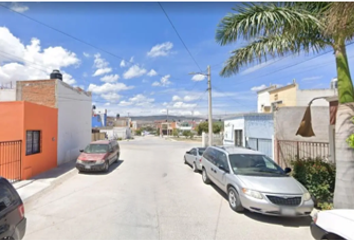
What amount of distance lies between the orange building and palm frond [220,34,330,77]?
29.7 feet

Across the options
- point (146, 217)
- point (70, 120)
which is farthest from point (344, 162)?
point (70, 120)

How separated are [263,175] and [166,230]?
3059mm

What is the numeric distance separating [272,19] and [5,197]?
667cm

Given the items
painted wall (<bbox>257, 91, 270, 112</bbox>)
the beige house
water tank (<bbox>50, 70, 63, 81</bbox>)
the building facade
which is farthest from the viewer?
painted wall (<bbox>257, 91, 270, 112</bbox>)

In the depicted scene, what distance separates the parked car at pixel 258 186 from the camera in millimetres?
4504

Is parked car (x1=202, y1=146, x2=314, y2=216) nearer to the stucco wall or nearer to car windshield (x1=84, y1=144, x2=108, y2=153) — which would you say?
the stucco wall

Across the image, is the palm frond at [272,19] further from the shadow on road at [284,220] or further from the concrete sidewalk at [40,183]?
the concrete sidewalk at [40,183]

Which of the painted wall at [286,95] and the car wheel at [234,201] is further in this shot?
the painted wall at [286,95]

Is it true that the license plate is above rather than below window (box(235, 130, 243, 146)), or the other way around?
below

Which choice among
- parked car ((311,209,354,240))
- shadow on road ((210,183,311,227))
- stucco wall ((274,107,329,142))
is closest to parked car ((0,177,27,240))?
parked car ((311,209,354,240))

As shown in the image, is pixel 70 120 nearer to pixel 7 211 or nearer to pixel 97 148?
pixel 97 148

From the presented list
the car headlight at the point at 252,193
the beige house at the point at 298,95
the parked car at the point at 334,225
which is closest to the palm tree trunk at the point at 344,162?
the car headlight at the point at 252,193

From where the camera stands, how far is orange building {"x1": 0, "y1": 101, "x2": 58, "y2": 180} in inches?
313

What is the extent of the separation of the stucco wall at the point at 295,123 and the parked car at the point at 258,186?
4364mm
